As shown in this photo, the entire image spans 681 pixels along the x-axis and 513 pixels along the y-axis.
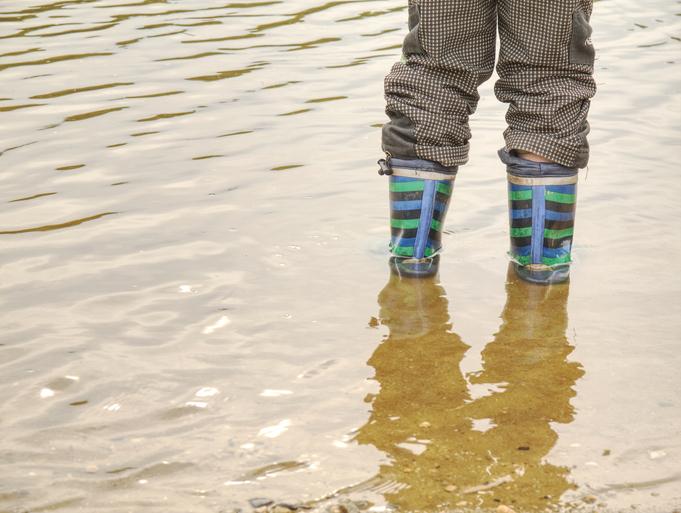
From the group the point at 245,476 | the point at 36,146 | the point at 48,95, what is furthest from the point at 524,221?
the point at 48,95

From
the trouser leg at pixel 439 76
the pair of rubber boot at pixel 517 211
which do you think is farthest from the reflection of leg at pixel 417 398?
the trouser leg at pixel 439 76

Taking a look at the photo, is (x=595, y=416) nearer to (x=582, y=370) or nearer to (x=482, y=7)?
(x=582, y=370)

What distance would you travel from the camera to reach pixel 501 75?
104 inches

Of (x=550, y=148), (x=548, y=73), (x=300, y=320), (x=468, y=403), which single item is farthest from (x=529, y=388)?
(x=548, y=73)

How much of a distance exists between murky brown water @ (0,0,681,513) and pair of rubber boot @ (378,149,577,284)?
3.1 inches

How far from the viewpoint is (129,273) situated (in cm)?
270

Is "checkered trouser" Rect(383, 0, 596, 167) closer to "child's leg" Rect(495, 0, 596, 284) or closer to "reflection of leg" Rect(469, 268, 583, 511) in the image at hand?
"child's leg" Rect(495, 0, 596, 284)

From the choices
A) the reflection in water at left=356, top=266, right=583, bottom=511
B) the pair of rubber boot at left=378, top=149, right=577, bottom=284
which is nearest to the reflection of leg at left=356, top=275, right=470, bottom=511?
the reflection in water at left=356, top=266, right=583, bottom=511

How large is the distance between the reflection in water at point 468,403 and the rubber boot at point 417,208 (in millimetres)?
75

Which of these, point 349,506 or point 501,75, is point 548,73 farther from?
point 349,506

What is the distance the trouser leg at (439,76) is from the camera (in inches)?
101

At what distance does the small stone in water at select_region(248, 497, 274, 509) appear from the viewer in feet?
5.56

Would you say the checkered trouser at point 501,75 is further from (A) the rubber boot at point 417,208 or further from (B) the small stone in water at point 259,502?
(B) the small stone in water at point 259,502

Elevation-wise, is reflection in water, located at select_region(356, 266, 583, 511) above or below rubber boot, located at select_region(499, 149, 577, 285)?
below
